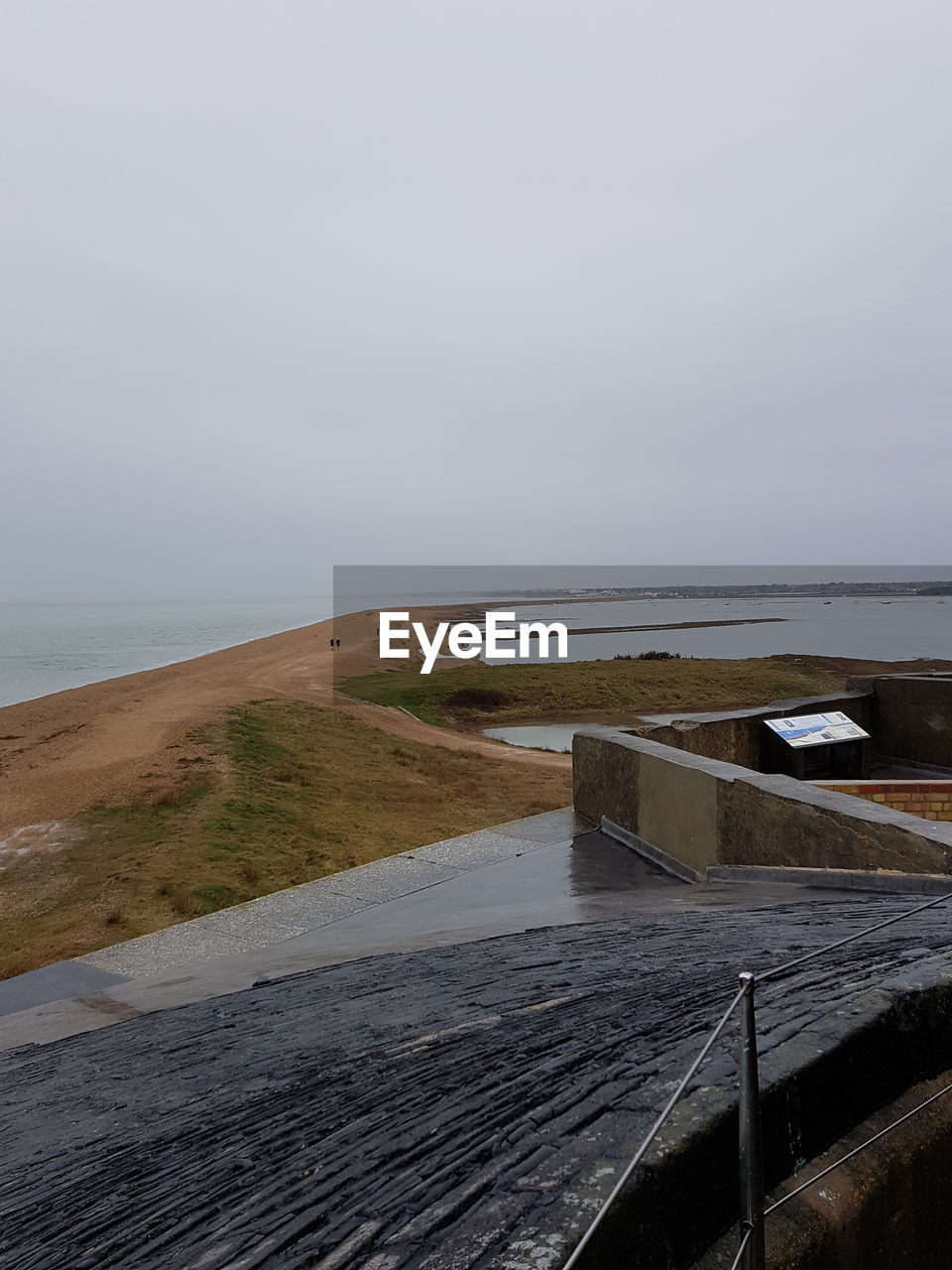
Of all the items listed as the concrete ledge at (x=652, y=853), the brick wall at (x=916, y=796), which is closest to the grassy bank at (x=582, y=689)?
the concrete ledge at (x=652, y=853)

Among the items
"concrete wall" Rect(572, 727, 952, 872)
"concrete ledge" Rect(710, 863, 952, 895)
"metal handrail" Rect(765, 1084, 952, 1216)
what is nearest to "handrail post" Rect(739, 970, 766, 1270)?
"metal handrail" Rect(765, 1084, 952, 1216)

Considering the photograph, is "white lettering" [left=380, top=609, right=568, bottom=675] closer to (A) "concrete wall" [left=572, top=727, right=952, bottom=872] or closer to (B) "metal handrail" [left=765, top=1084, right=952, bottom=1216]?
(A) "concrete wall" [left=572, top=727, right=952, bottom=872]

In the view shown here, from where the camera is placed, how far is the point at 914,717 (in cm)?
1105

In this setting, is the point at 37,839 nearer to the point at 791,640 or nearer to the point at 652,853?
the point at 652,853

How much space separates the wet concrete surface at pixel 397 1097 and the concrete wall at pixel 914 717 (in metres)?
7.94

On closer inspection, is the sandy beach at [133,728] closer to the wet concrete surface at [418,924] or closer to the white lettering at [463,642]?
the wet concrete surface at [418,924]

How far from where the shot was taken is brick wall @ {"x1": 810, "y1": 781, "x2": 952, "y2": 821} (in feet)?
22.5

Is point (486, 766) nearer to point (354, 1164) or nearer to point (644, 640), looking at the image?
point (354, 1164)

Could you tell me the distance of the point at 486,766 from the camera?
18047 millimetres

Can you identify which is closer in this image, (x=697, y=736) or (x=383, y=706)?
(x=697, y=736)

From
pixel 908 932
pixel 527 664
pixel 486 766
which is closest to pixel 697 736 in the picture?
pixel 908 932

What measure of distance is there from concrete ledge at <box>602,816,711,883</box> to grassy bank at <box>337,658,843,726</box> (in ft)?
71.8

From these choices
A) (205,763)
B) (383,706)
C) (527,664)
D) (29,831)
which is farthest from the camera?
(527,664)

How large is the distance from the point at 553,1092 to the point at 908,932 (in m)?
1.75
